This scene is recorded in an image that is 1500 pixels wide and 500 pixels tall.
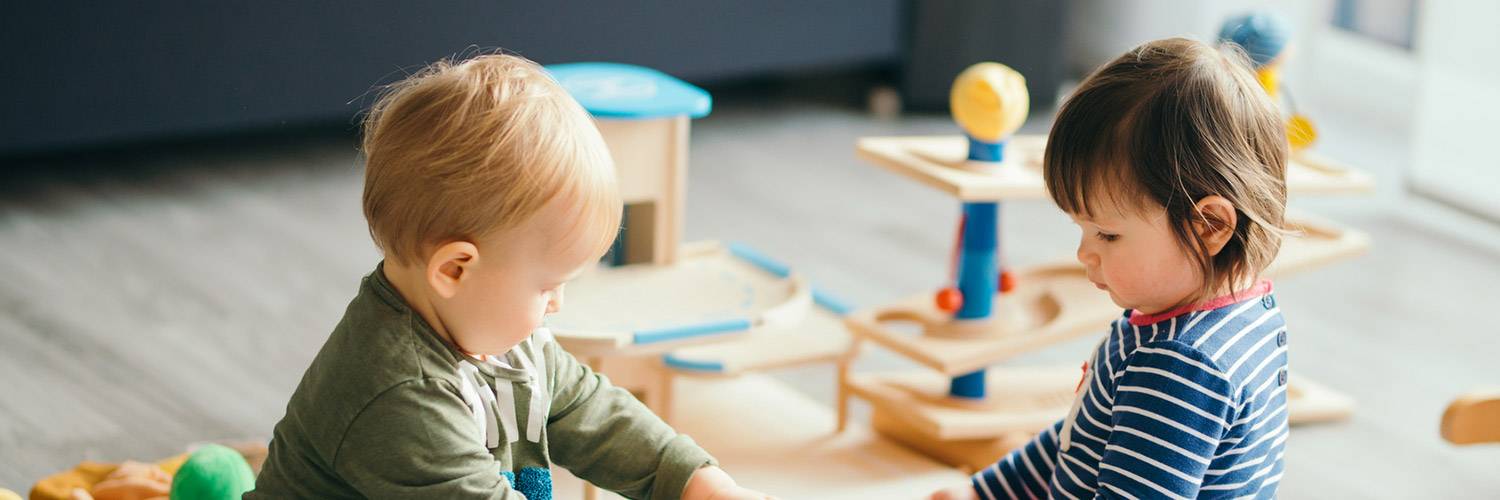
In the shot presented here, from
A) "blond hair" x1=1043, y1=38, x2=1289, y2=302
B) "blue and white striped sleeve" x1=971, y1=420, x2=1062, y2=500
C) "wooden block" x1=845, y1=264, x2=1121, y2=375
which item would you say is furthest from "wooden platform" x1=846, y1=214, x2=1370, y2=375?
"blond hair" x1=1043, y1=38, x2=1289, y2=302

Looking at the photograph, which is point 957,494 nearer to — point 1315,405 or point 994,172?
point 994,172

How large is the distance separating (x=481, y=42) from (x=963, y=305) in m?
1.19

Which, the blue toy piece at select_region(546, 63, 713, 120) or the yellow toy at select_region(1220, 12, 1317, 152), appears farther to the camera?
the yellow toy at select_region(1220, 12, 1317, 152)

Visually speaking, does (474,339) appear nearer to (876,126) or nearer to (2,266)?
(2,266)

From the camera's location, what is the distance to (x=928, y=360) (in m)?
1.47

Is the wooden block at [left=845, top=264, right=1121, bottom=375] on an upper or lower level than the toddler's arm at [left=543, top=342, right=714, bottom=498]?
lower

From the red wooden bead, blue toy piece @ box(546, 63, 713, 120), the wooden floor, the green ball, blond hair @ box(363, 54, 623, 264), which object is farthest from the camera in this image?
the wooden floor

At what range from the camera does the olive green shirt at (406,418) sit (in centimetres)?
83

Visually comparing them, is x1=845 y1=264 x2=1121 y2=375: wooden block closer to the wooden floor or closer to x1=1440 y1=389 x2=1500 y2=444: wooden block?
the wooden floor

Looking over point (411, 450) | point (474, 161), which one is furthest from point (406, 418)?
point (474, 161)

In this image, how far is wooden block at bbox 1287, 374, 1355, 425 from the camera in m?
1.69

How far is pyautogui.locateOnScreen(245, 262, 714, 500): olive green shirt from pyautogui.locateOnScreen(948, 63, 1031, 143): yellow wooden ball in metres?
0.60

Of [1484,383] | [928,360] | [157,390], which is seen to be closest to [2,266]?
[157,390]

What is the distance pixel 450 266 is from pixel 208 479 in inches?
17.2
